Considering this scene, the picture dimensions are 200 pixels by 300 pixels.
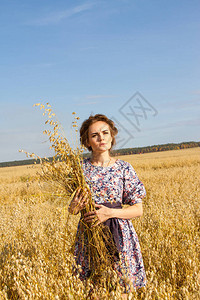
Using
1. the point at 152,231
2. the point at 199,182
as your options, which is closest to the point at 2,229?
the point at 152,231

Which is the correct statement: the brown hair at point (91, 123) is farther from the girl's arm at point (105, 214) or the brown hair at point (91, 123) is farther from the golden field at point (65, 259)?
the girl's arm at point (105, 214)

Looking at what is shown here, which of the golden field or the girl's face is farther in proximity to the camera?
the girl's face

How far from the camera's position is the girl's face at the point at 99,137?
2.41 meters

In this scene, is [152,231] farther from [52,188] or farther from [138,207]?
[52,188]

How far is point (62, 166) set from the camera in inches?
84.7

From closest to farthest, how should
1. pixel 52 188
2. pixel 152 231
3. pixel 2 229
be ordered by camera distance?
1. pixel 52 188
2. pixel 152 231
3. pixel 2 229

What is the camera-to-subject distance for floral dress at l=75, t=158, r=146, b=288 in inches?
88.1

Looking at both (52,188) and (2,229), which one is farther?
(2,229)

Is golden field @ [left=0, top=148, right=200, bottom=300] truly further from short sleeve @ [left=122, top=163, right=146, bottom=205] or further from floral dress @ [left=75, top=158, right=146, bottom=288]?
short sleeve @ [left=122, top=163, right=146, bottom=205]

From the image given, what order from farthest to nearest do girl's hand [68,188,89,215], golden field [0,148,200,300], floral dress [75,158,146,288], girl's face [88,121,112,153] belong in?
1. girl's face [88,121,112,153]
2. floral dress [75,158,146,288]
3. girl's hand [68,188,89,215]
4. golden field [0,148,200,300]

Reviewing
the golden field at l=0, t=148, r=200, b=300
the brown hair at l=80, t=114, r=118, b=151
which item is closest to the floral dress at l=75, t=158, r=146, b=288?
the golden field at l=0, t=148, r=200, b=300

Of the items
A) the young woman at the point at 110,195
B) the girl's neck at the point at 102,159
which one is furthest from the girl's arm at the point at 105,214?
the girl's neck at the point at 102,159

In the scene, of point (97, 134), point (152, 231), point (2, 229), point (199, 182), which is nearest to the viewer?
point (97, 134)

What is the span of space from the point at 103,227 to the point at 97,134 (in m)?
0.78
